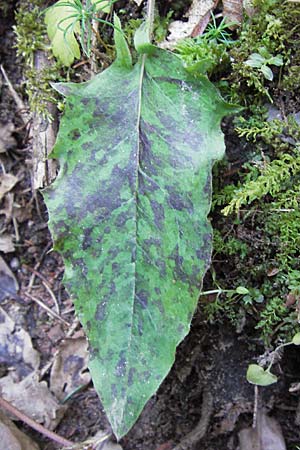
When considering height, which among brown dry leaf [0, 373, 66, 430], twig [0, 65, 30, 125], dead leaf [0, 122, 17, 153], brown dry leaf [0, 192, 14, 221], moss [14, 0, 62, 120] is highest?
moss [14, 0, 62, 120]

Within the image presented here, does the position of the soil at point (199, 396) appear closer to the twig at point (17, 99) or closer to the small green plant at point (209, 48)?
the small green plant at point (209, 48)

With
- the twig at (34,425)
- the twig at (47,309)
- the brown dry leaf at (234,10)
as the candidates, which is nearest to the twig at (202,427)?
the twig at (34,425)

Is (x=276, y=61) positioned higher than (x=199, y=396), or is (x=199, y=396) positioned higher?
(x=276, y=61)

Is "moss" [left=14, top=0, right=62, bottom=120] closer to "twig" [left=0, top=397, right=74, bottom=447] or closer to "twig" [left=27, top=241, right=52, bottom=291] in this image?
"twig" [left=27, top=241, right=52, bottom=291]

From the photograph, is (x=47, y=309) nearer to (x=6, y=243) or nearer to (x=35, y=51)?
(x=6, y=243)

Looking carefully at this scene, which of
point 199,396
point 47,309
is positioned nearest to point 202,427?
point 199,396

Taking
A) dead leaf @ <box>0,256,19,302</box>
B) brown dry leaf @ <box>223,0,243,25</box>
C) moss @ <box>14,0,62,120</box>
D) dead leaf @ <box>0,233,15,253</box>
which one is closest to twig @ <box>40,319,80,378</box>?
dead leaf @ <box>0,256,19,302</box>
